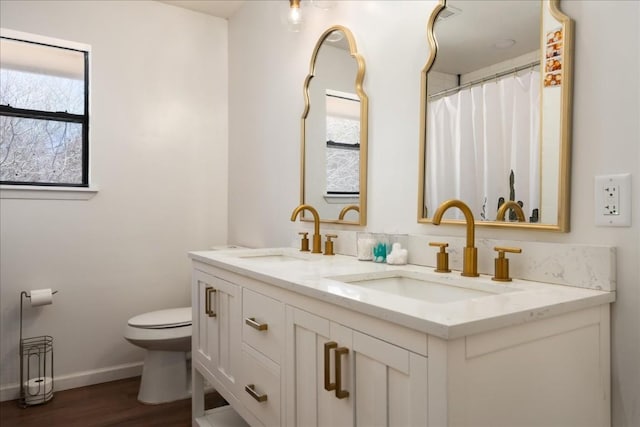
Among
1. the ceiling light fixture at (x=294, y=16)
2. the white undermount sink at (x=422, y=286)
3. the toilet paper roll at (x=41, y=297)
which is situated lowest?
the toilet paper roll at (x=41, y=297)

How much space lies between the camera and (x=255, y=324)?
57.0 inches

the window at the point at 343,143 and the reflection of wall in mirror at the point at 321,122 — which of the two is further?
the reflection of wall in mirror at the point at 321,122

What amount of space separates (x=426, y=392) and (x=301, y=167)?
5.37ft

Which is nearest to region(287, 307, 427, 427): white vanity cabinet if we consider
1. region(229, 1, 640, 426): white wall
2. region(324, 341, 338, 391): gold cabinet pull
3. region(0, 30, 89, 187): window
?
region(324, 341, 338, 391): gold cabinet pull

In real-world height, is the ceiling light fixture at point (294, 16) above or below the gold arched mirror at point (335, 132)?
above

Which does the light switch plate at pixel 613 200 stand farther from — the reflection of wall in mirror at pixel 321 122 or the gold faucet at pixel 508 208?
the reflection of wall in mirror at pixel 321 122

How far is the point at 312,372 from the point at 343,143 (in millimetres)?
1132

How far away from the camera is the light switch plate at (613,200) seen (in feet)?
3.44

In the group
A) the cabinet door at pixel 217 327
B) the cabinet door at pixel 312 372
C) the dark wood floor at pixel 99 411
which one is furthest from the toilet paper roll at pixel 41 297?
the cabinet door at pixel 312 372

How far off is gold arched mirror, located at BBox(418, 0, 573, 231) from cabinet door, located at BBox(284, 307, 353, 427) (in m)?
0.61

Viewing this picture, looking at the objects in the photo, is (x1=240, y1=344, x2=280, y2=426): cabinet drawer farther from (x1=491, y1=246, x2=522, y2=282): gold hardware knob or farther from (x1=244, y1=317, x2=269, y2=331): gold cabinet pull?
(x1=491, y1=246, x2=522, y2=282): gold hardware knob

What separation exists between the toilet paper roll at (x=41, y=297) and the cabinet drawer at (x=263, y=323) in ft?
5.04

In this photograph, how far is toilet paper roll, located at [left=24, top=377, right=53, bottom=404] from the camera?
2.44 m

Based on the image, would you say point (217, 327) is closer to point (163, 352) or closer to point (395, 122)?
point (163, 352)
